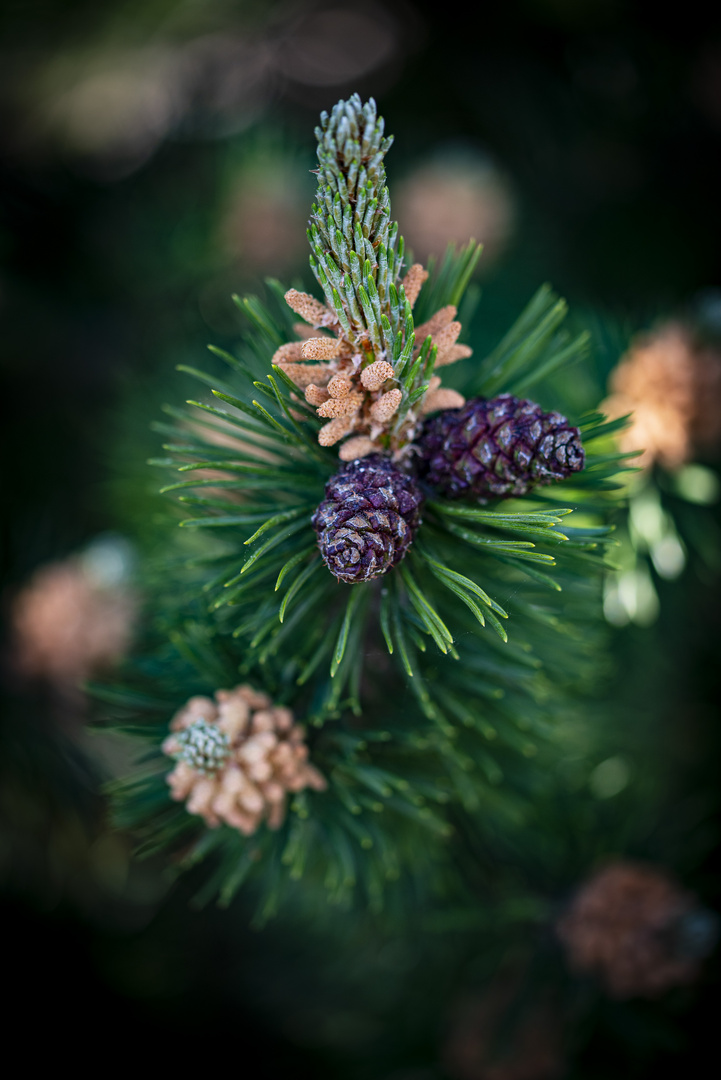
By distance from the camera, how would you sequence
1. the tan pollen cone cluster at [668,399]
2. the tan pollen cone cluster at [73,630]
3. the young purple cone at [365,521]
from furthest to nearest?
the tan pollen cone cluster at [73,630]
the tan pollen cone cluster at [668,399]
the young purple cone at [365,521]

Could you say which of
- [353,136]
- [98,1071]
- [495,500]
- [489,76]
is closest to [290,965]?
[98,1071]

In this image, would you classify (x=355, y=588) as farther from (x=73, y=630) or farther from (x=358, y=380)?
(x=73, y=630)

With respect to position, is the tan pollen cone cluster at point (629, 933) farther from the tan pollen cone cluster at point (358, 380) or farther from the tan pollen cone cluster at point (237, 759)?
the tan pollen cone cluster at point (358, 380)

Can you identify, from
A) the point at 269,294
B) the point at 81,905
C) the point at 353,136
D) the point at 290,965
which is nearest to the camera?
the point at 353,136

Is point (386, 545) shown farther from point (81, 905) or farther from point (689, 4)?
point (689, 4)

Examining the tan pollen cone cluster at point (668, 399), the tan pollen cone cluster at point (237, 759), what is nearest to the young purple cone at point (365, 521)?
the tan pollen cone cluster at point (237, 759)

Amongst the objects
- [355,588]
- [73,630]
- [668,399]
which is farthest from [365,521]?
[73,630]

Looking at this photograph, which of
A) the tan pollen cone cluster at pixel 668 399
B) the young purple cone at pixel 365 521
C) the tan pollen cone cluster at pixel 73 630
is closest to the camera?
the young purple cone at pixel 365 521
